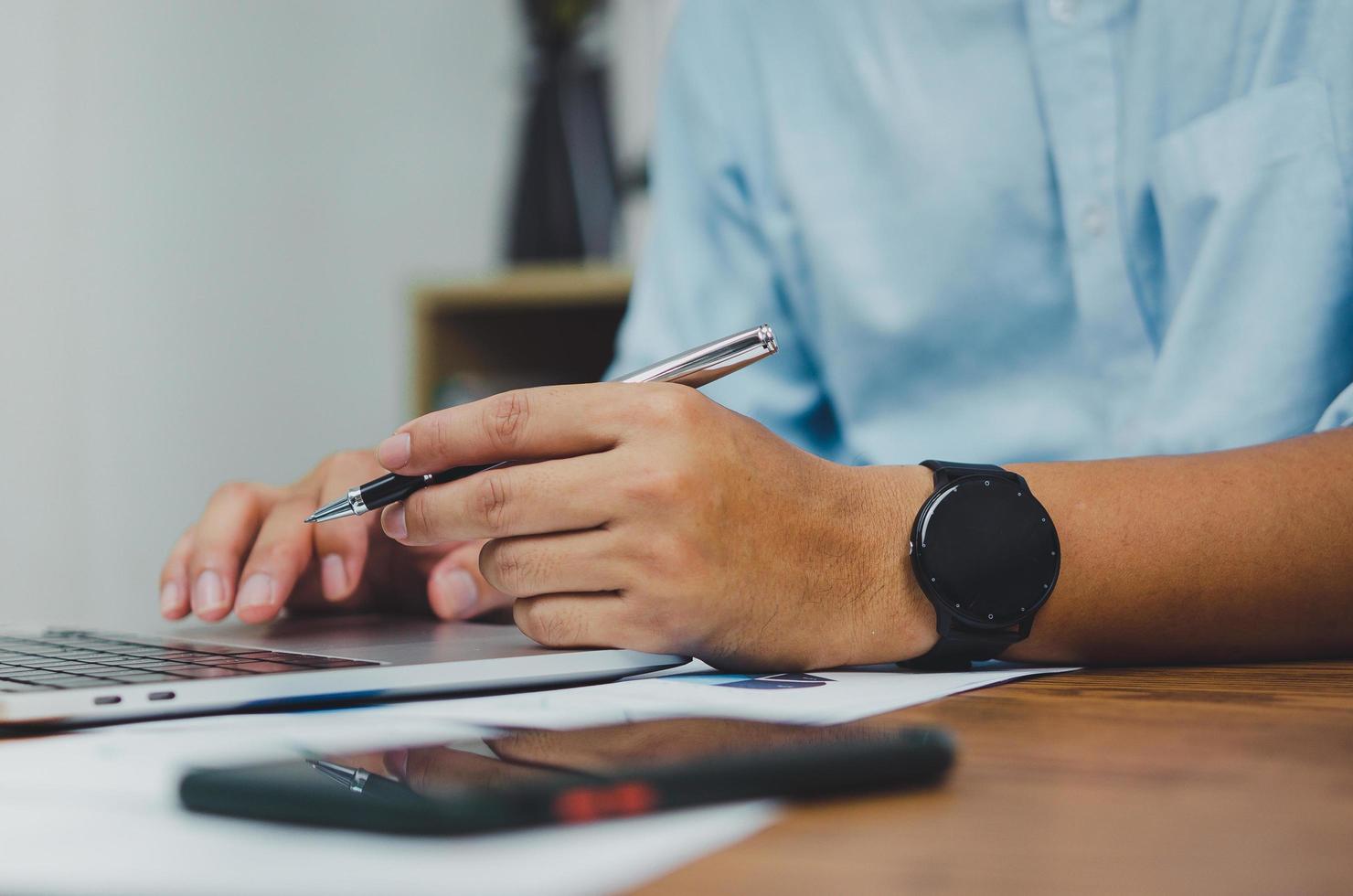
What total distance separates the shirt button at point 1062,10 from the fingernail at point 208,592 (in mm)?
661

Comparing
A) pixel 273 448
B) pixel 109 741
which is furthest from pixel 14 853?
pixel 273 448

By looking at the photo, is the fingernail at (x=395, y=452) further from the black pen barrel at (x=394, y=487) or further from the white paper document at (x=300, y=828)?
the white paper document at (x=300, y=828)

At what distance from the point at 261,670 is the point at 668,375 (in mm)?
221

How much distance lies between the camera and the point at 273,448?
2.11m

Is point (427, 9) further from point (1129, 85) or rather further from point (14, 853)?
point (14, 853)

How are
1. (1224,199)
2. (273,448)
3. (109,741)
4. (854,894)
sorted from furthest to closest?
1. (273,448)
2. (1224,199)
3. (109,741)
4. (854,894)

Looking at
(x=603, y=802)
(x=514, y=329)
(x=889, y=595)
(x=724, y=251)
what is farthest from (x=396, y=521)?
(x=514, y=329)

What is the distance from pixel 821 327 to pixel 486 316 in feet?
4.22

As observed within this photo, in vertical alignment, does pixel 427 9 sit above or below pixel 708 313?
above

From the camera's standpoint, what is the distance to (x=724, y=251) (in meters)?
1.15

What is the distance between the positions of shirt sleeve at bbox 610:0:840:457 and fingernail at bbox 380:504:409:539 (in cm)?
52

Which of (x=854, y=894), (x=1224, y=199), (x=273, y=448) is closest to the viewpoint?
(x=854, y=894)

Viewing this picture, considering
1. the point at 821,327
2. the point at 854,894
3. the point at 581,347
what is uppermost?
the point at 581,347

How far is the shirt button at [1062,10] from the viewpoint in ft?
2.82
